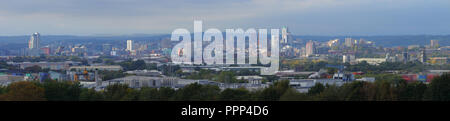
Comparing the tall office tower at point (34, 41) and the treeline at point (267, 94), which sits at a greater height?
the tall office tower at point (34, 41)

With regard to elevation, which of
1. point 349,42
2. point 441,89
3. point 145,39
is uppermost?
point 145,39

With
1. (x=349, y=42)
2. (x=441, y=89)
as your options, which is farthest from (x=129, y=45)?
(x=441, y=89)

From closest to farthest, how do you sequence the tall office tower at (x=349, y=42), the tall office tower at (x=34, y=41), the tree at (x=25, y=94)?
1. the tree at (x=25, y=94)
2. the tall office tower at (x=349, y=42)
3. the tall office tower at (x=34, y=41)

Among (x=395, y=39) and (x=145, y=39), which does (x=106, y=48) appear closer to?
(x=145, y=39)

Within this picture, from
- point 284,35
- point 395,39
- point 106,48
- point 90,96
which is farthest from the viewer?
point 395,39

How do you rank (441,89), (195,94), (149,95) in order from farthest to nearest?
(149,95) < (195,94) < (441,89)

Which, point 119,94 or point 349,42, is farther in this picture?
point 349,42

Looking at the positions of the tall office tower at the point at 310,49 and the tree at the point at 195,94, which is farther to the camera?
the tall office tower at the point at 310,49

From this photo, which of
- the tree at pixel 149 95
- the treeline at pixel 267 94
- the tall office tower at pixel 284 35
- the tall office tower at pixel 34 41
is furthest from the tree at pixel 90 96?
the tall office tower at pixel 34 41

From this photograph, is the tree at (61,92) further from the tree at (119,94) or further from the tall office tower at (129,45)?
the tall office tower at (129,45)

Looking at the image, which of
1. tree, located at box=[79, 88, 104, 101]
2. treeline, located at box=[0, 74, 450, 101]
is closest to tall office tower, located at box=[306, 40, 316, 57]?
tree, located at box=[79, 88, 104, 101]

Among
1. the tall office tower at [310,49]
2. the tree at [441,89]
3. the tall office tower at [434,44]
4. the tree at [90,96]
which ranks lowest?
the tree at [90,96]
